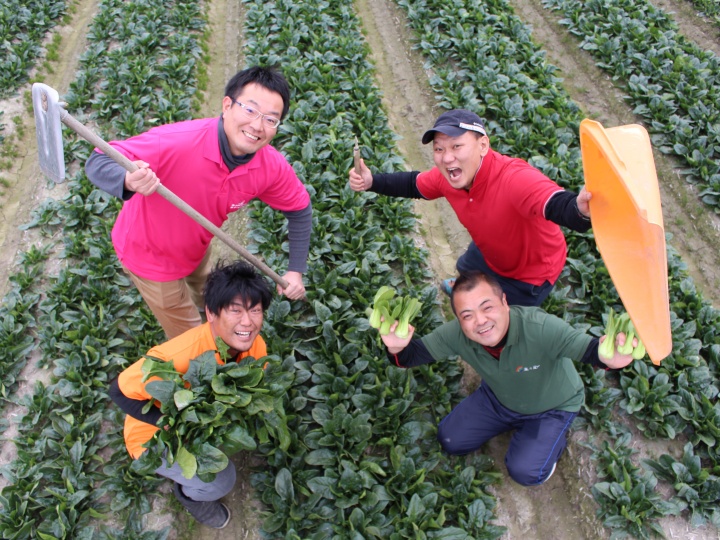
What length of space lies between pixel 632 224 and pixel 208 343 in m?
2.53

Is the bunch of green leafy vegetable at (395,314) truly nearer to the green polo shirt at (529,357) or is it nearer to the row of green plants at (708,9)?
the green polo shirt at (529,357)

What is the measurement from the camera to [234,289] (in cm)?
333

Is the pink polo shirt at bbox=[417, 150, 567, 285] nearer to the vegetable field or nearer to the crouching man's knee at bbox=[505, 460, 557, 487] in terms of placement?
the vegetable field

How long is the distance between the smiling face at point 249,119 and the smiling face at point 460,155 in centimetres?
105

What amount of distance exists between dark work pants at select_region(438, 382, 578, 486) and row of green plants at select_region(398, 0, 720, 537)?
574mm

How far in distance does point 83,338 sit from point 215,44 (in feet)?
20.5

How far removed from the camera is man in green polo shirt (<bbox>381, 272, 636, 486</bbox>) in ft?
10.5

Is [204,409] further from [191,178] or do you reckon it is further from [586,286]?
[586,286]

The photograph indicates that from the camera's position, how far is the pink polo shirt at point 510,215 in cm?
343

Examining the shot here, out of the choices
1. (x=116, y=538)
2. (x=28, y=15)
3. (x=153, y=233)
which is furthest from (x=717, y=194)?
(x=28, y=15)

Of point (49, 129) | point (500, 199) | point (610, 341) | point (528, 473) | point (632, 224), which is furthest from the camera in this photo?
point (528, 473)

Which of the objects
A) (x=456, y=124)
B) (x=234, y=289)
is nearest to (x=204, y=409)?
(x=234, y=289)

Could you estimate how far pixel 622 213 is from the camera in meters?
2.73

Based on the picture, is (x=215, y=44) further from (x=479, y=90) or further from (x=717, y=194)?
(x=717, y=194)
